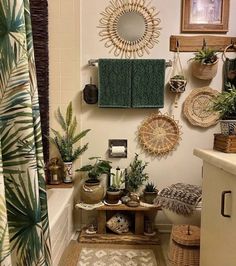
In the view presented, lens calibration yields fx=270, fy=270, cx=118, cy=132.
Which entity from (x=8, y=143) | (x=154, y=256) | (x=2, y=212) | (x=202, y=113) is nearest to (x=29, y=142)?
(x=8, y=143)

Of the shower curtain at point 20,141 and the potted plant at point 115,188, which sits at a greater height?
the shower curtain at point 20,141

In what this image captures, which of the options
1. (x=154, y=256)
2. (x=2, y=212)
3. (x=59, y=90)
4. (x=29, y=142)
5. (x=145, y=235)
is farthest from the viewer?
(x=59, y=90)

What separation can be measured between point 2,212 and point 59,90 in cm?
199

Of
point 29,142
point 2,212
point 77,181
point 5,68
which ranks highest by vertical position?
point 5,68

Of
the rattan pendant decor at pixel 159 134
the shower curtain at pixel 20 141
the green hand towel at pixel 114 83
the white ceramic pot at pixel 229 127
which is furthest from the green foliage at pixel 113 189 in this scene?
the shower curtain at pixel 20 141

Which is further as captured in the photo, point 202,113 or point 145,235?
point 202,113

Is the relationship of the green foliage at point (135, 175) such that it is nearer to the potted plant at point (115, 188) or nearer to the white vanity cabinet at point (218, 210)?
the potted plant at point (115, 188)

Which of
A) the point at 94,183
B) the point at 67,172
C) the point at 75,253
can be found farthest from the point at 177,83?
the point at 75,253

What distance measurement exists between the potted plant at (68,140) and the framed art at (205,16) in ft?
4.14

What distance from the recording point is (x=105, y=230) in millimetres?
2285

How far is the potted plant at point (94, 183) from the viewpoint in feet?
7.32

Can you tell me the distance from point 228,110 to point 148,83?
1173 millimetres

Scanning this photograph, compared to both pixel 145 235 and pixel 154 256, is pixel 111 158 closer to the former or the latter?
pixel 145 235

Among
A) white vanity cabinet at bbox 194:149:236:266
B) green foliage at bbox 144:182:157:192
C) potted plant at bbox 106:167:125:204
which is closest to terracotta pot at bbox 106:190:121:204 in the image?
potted plant at bbox 106:167:125:204
